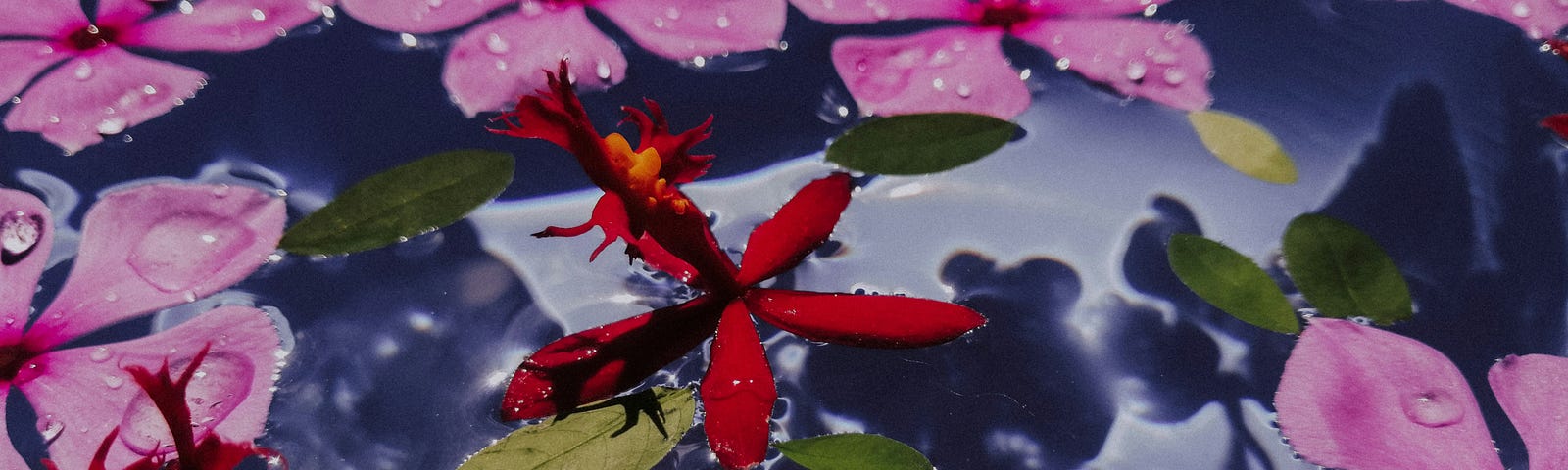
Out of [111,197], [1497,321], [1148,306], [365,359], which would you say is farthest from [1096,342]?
[111,197]

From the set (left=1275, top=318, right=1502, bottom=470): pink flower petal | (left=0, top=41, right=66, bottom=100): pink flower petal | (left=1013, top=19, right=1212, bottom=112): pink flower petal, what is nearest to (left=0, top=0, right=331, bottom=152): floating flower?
(left=0, top=41, right=66, bottom=100): pink flower petal

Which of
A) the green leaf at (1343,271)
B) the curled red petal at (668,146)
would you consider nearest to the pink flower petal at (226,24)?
the curled red petal at (668,146)

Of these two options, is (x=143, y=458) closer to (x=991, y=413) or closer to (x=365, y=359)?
(x=365, y=359)

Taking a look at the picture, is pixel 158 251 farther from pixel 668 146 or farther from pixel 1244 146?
pixel 1244 146

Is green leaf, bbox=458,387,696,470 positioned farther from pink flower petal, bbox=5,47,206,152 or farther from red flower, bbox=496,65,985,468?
pink flower petal, bbox=5,47,206,152

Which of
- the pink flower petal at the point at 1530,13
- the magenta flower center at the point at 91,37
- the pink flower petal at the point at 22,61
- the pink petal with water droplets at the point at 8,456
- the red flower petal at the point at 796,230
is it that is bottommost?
the pink petal with water droplets at the point at 8,456

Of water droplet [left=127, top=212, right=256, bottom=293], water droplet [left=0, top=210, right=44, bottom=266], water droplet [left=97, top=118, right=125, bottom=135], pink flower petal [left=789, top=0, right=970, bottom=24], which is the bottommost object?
water droplet [left=0, top=210, right=44, bottom=266]

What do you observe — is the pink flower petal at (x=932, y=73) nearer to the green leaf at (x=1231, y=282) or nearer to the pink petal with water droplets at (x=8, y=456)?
the green leaf at (x=1231, y=282)

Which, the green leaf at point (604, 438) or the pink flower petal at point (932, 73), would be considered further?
the pink flower petal at point (932, 73)
